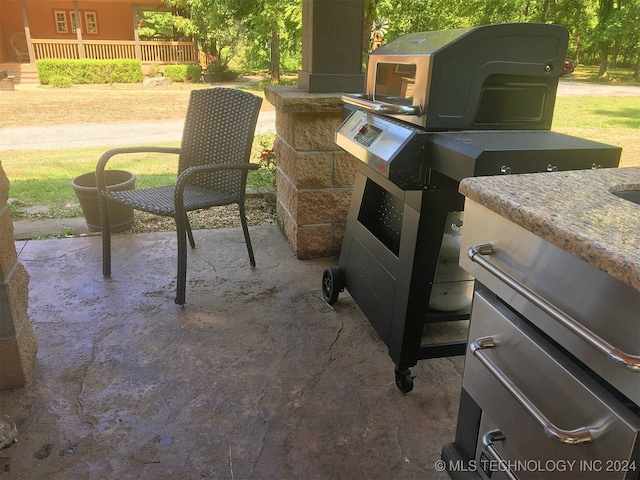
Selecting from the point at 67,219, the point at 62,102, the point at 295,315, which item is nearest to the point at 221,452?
the point at 295,315

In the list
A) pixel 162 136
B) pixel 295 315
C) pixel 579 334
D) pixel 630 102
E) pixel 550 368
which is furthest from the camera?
pixel 630 102

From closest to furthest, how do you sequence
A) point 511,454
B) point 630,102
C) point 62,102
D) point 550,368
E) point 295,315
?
point 550,368, point 511,454, point 295,315, point 62,102, point 630,102

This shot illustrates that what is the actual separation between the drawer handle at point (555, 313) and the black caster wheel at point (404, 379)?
0.76m

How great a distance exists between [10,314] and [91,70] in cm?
1381

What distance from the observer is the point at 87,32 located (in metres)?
16.0

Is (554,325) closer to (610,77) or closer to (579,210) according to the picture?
(579,210)

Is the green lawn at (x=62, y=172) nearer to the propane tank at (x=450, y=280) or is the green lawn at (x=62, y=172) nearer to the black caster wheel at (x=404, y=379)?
the propane tank at (x=450, y=280)

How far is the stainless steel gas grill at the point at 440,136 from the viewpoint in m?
1.30

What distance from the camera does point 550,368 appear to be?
887 millimetres

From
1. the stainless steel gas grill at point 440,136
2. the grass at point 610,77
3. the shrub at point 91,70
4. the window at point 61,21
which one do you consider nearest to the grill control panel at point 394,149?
the stainless steel gas grill at point 440,136

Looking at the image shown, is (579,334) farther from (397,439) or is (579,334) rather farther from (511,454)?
(397,439)

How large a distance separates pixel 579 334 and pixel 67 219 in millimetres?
3518

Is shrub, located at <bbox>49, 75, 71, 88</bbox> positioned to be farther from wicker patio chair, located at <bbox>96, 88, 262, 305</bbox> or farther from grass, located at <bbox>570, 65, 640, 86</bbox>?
grass, located at <bbox>570, 65, 640, 86</bbox>

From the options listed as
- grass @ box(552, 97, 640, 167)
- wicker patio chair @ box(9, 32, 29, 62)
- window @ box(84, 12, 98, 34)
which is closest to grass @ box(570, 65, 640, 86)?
grass @ box(552, 97, 640, 167)
